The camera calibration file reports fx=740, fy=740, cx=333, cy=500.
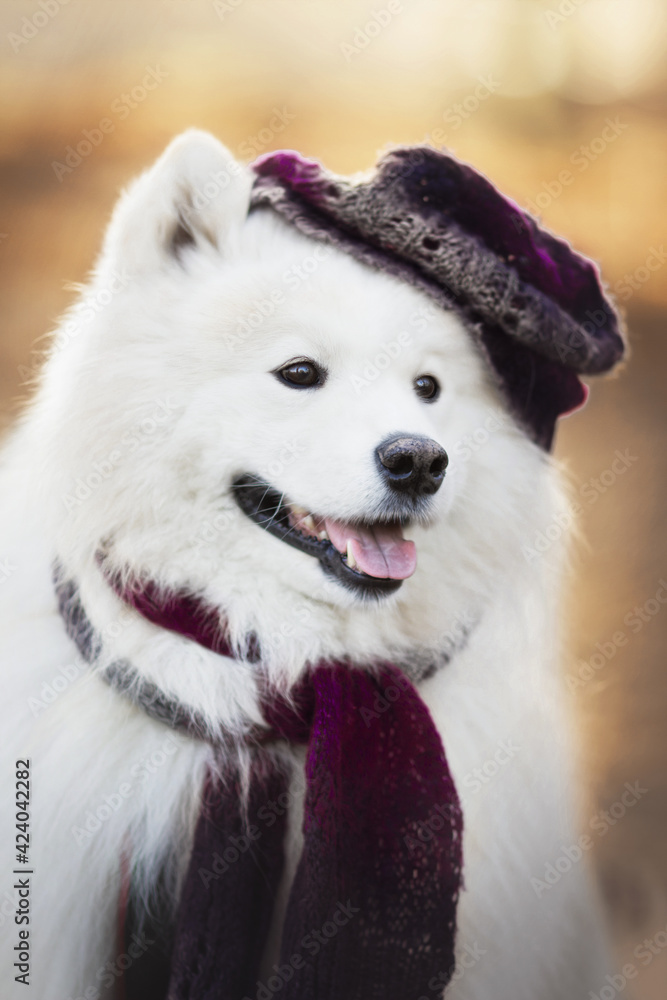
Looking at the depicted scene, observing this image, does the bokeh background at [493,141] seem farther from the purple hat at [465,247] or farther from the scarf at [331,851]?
the scarf at [331,851]

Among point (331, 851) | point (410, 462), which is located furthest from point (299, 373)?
Result: point (331, 851)

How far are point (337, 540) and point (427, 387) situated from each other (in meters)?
0.28

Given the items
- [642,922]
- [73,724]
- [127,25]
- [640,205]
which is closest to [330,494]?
[73,724]

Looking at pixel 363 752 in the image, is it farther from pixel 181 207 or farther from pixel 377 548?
pixel 181 207

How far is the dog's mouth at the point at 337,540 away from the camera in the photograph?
1.05 m

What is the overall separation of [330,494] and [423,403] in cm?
24

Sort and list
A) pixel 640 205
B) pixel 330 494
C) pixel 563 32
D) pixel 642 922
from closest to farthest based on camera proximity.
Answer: pixel 330 494 → pixel 563 32 → pixel 640 205 → pixel 642 922

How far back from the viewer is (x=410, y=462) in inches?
38.2

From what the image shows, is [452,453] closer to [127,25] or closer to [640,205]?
[640,205]

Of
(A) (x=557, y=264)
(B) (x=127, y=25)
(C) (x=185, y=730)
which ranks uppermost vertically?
(A) (x=557, y=264)

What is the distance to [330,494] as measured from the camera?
101 cm

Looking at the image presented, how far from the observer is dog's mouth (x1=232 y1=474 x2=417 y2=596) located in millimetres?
1052

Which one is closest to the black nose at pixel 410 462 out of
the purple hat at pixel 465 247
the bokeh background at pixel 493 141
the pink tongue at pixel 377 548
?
the pink tongue at pixel 377 548

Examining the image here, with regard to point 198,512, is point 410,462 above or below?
above
